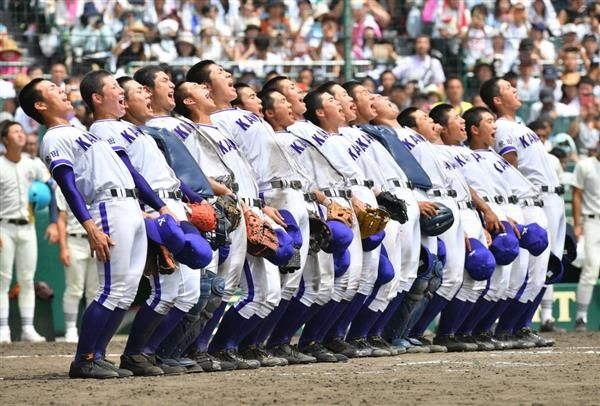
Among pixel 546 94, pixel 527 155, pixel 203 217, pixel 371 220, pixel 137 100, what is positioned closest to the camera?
pixel 203 217

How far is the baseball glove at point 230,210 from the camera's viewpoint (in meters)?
9.42

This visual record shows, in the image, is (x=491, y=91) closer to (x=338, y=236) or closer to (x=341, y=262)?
(x=341, y=262)

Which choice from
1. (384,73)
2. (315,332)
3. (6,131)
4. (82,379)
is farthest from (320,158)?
(384,73)

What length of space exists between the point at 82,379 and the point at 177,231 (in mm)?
1123

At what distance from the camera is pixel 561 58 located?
19609mm

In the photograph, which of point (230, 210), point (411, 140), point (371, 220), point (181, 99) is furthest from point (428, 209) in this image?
point (230, 210)

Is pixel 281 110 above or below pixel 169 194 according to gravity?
above

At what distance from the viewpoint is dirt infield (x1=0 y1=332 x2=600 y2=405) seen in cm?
761

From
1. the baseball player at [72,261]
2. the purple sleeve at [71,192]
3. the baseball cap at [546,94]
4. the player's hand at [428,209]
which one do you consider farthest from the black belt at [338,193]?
the baseball cap at [546,94]

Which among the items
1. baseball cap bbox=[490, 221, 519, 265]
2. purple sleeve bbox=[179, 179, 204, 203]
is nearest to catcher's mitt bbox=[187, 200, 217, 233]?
purple sleeve bbox=[179, 179, 204, 203]

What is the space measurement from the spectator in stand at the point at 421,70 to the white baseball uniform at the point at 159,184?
9.30 m

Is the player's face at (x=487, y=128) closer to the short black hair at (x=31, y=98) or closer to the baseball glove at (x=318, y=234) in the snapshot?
the baseball glove at (x=318, y=234)

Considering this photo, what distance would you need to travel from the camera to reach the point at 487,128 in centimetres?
1274

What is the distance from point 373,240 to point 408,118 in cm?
201
